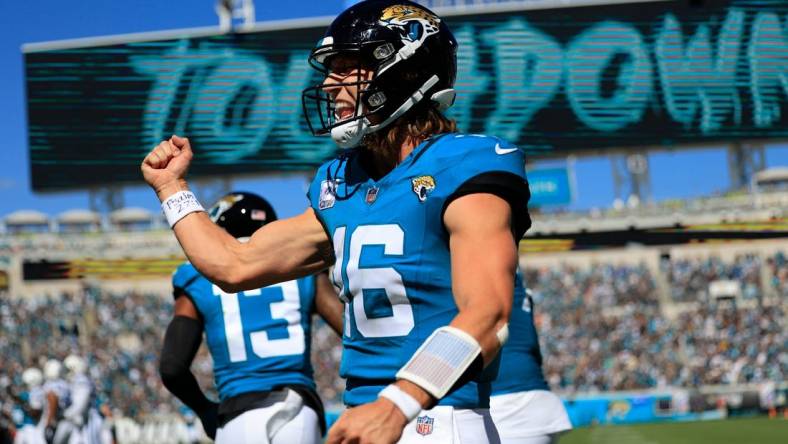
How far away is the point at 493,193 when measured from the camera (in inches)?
90.0

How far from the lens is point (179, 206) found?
2809mm

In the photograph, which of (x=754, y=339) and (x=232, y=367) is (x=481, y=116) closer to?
(x=754, y=339)

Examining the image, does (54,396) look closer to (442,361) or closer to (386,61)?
(386,61)

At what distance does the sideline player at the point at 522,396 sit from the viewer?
3.94m

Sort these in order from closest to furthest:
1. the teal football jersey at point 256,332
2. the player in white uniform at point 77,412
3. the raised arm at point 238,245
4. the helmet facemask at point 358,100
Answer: the helmet facemask at point 358,100 < the raised arm at point 238,245 < the teal football jersey at point 256,332 < the player in white uniform at point 77,412

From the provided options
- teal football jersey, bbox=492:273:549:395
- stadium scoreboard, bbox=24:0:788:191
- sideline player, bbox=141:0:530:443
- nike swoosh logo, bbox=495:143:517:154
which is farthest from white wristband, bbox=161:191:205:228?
stadium scoreboard, bbox=24:0:788:191

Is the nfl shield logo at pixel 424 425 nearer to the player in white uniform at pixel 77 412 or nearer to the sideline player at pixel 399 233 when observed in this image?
the sideline player at pixel 399 233

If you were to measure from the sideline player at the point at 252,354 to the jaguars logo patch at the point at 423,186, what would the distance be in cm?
232

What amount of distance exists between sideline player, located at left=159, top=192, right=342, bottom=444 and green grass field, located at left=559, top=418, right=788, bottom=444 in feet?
33.3

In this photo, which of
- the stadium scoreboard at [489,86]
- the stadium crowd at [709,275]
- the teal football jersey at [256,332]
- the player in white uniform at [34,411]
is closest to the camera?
the teal football jersey at [256,332]

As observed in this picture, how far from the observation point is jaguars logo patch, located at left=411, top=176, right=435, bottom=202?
7.86ft

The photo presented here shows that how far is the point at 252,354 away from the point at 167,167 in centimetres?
193

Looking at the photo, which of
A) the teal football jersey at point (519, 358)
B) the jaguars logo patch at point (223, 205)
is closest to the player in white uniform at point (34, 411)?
the jaguars logo patch at point (223, 205)

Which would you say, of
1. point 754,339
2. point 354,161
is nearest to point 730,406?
point 754,339
